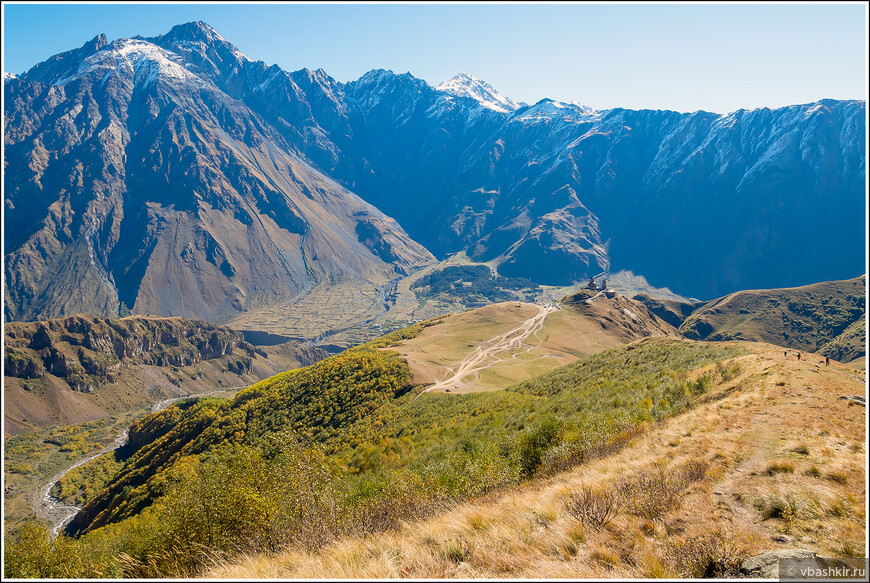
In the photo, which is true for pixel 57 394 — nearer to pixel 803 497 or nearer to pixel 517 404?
pixel 517 404

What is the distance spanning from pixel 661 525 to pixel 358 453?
3089 cm

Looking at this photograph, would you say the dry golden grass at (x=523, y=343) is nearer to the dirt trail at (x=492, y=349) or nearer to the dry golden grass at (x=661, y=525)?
the dirt trail at (x=492, y=349)

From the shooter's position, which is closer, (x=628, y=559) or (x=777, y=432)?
(x=628, y=559)

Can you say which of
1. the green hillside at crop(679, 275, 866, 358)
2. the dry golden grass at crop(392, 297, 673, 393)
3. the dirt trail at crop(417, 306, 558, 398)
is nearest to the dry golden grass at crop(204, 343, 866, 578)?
the dry golden grass at crop(392, 297, 673, 393)

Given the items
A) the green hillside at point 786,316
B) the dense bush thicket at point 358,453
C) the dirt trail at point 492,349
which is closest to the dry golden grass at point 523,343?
the dirt trail at point 492,349

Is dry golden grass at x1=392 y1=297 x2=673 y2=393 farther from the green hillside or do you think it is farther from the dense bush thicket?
the green hillside

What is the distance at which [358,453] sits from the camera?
38.8m

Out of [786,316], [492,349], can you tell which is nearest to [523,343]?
[492,349]

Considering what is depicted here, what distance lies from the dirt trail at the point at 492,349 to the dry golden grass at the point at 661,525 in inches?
1722

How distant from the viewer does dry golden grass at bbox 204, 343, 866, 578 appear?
10.6m

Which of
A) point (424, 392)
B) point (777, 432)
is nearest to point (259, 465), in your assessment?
point (777, 432)

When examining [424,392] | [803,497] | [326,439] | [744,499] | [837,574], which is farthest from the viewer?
[424,392]

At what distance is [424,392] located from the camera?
5759 centimetres

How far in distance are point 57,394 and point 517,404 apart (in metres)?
212
